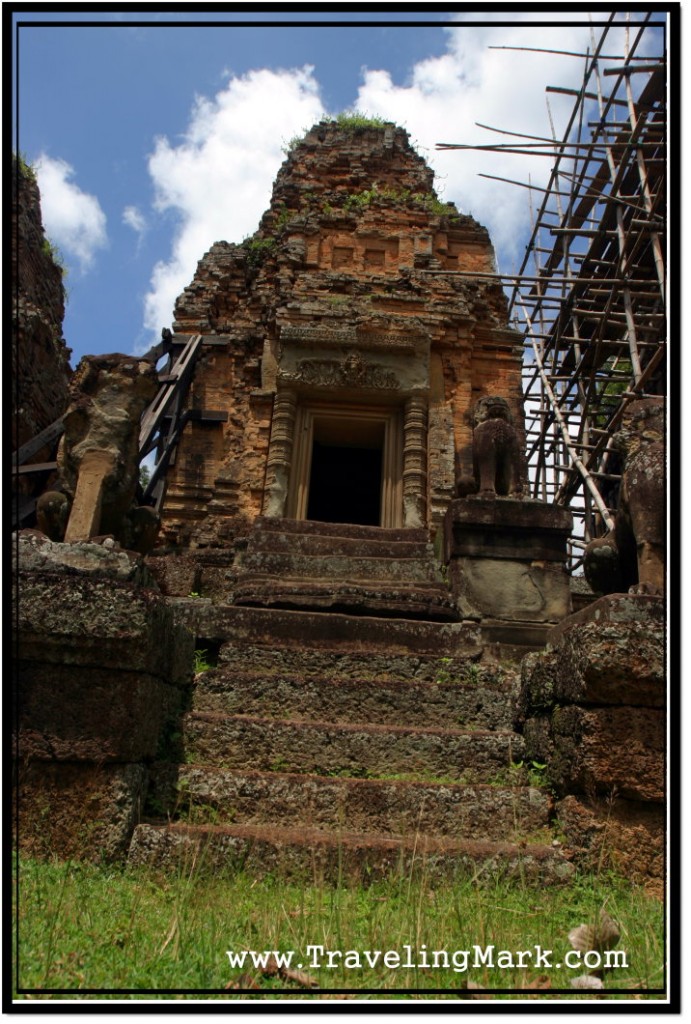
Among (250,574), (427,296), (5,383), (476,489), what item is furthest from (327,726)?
(427,296)

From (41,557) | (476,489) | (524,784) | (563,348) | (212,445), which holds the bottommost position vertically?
(524,784)

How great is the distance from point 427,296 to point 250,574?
7.55m

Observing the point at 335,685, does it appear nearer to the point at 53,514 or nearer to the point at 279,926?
the point at 53,514

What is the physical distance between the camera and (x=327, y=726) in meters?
4.13

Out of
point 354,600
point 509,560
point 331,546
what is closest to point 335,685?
point 354,600

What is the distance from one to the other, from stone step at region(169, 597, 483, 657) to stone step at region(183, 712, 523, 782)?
4.18ft

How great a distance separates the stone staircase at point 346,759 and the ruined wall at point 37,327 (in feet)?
29.9

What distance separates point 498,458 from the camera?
728 centimetres

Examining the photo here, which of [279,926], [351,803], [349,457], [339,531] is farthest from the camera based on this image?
[349,457]

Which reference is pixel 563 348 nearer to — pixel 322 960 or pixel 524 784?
pixel 524 784

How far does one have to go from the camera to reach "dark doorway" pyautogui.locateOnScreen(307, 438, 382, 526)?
15.9 meters

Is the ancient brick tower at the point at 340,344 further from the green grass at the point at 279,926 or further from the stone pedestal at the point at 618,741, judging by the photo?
the green grass at the point at 279,926

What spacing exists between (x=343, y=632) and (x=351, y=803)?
1.99 metres

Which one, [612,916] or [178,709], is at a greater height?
[178,709]
